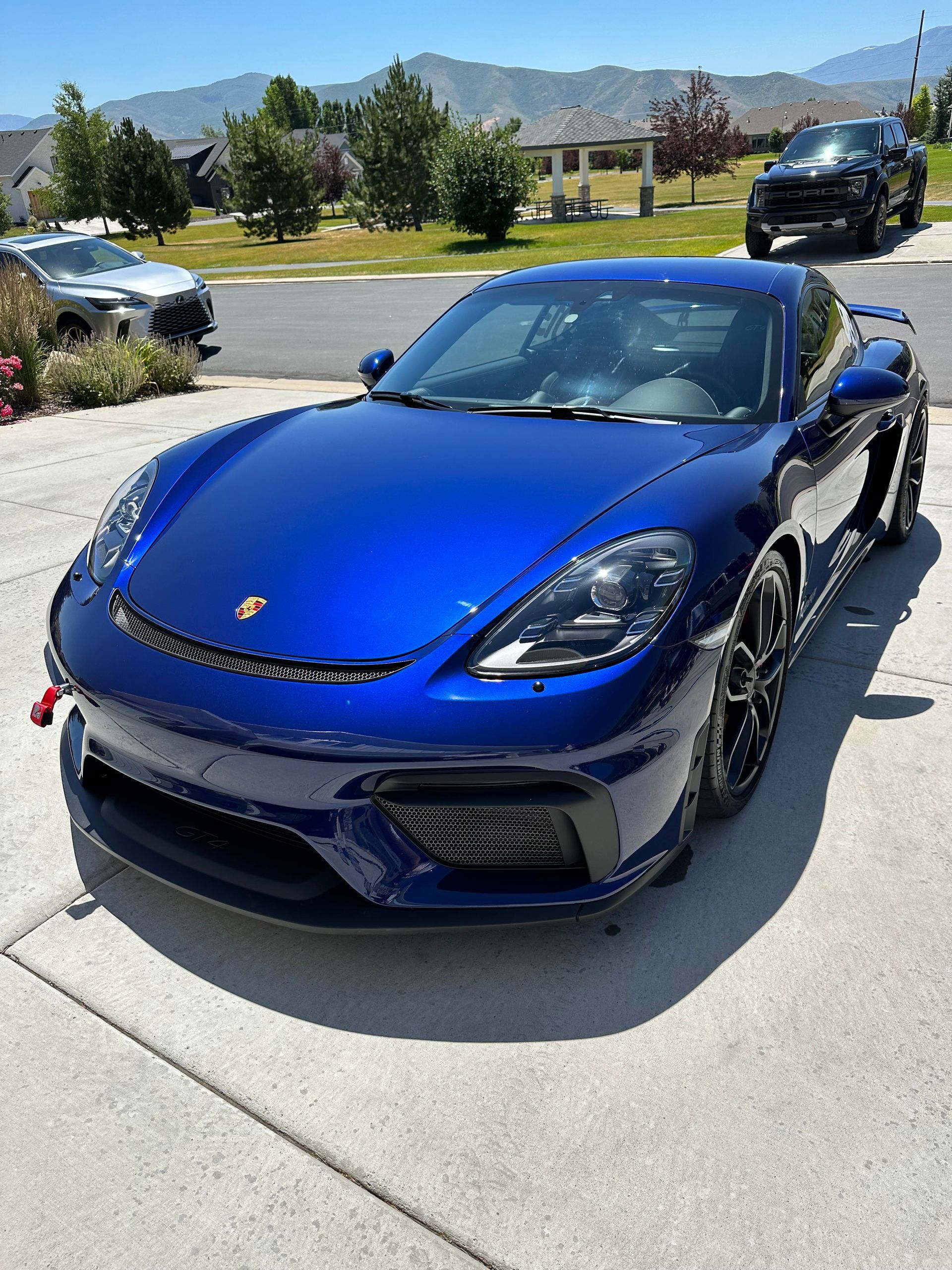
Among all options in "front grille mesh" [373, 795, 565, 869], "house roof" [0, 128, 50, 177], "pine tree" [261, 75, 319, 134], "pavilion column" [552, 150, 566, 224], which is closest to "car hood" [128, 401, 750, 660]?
"front grille mesh" [373, 795, 565, 869]

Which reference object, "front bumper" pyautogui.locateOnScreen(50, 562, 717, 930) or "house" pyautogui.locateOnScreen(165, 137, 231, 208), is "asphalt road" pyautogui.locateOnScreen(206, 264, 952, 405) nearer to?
"front bumper" pyautogui.locateOnScreen(50, 562, 717, 930)

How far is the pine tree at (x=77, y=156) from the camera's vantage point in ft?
176

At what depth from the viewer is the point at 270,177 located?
45.6 metres

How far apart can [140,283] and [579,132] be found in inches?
1623

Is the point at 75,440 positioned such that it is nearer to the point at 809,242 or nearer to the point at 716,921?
the point at 716,921

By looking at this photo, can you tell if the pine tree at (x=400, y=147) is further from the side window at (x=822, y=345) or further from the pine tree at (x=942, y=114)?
the pine tree at (x=942, y=114)

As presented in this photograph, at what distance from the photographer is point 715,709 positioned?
2.33 metres

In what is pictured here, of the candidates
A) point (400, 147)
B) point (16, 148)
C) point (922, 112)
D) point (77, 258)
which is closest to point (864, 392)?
point (77, 258)

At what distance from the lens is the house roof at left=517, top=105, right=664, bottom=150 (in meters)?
46.1

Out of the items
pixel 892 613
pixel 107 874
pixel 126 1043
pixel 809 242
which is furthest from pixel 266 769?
pixel 809 242

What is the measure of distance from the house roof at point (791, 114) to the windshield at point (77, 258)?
10898cm

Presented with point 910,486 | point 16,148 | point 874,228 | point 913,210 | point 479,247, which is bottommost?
point 479,247

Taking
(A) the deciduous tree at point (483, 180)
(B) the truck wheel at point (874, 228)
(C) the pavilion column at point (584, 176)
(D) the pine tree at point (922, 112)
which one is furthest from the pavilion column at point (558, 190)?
(D) the pine tree at point (922, 112)

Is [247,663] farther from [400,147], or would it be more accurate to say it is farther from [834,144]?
[400,147]
